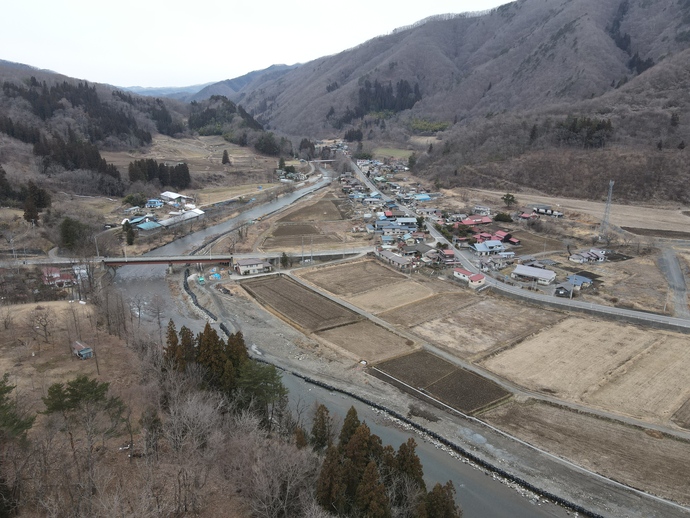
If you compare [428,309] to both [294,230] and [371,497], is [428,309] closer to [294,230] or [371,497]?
[371,497]

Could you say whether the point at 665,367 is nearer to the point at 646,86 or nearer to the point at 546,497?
the point at 546,497

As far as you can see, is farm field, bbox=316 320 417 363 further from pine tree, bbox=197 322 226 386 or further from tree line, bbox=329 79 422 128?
tree line, bbox=329 79 422 128

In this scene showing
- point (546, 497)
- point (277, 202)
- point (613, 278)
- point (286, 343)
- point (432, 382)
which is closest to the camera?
point (546, 497)

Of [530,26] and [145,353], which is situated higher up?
[530,26]

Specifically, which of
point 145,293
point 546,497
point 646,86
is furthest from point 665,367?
point 646,86

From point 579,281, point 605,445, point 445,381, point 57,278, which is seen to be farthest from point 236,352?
point 579,281

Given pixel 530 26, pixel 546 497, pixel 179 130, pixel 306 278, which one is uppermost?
pixel 530 26

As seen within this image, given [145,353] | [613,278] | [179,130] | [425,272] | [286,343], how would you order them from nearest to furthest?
[145,353] < [286,343] < [613,278] < [425,272] < [179,130]
